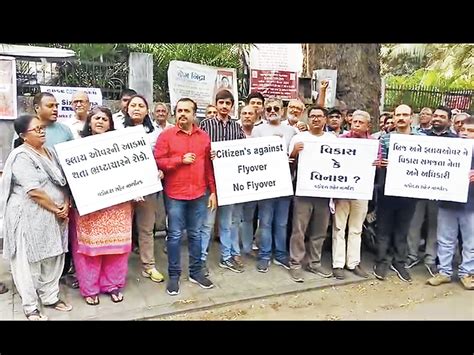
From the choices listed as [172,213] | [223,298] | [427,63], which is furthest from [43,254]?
[427,63]

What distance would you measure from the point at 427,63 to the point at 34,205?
61.7 feet

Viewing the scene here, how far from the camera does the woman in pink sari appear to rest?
3.76 m

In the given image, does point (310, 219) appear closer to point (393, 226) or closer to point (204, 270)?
point (393, 226)

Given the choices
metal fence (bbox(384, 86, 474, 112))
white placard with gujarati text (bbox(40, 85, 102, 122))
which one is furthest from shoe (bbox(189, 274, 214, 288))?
metal fence (bbox(384, 86, 474, 112))

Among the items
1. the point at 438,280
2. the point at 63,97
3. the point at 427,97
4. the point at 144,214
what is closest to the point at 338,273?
the point at 438,280

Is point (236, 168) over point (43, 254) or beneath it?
over

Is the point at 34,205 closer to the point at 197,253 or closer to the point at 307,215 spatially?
the point at 197,253

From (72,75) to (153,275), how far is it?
3.14 m

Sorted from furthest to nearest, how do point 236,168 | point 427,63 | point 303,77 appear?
point 427,63 → point 303,77 → point 236,168

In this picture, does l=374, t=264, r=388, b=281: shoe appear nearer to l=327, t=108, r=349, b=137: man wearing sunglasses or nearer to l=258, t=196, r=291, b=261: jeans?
l=258, t=196, r=291, b=261: jeans

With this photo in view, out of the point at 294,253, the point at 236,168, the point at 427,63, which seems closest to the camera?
the point at 236,168

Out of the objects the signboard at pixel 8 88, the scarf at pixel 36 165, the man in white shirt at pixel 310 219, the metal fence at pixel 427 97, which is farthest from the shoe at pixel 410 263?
the metal fence at pixel 427 97

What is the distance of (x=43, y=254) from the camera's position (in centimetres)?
358

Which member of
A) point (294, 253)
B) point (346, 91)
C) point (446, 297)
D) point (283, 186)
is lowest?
point (446, 297)
